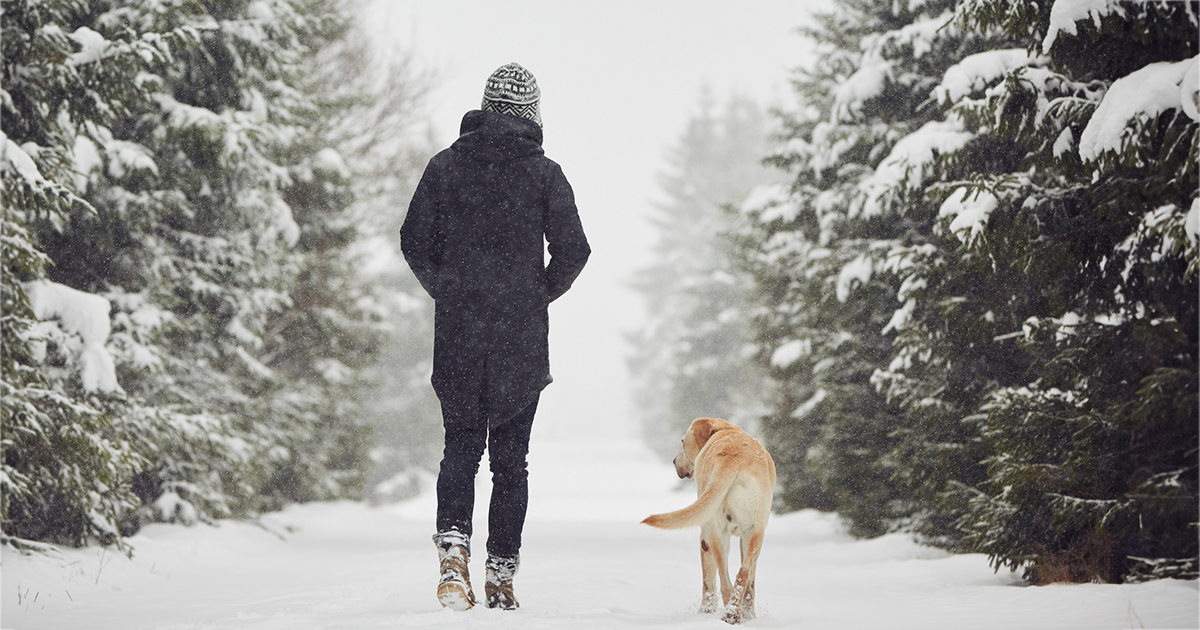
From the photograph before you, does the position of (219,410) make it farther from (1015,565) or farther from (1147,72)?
(1147,72)

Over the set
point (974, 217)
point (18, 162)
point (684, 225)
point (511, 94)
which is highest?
point (684, 225)

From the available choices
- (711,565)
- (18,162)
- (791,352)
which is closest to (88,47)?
(18,162)

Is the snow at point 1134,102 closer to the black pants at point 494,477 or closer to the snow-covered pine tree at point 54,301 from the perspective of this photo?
the black pants at point 494,477

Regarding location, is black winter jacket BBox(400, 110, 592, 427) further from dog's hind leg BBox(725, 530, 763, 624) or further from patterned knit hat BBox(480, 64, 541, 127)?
dog's hind leg BBox(725, 530, 763, 624)

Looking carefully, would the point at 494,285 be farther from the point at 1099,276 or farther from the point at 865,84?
the point at 865,84

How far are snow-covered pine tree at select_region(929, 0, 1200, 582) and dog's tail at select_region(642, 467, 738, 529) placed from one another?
196 cm

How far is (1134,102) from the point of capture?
13.2ft

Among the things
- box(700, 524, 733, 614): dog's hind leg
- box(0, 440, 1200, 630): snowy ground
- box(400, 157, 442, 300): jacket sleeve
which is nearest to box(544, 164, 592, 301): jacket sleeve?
box(400, 157, 442, 300): jacket sleeve

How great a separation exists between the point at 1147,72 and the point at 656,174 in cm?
3610

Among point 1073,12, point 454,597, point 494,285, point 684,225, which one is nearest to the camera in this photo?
point 454,597

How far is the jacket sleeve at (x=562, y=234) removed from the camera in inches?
161

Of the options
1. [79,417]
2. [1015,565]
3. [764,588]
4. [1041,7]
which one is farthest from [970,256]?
[79,417]

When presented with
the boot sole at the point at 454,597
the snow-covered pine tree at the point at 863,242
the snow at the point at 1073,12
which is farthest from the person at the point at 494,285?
the snow-covered pine tree at the point at 863,242

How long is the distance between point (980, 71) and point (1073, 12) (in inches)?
91.5
